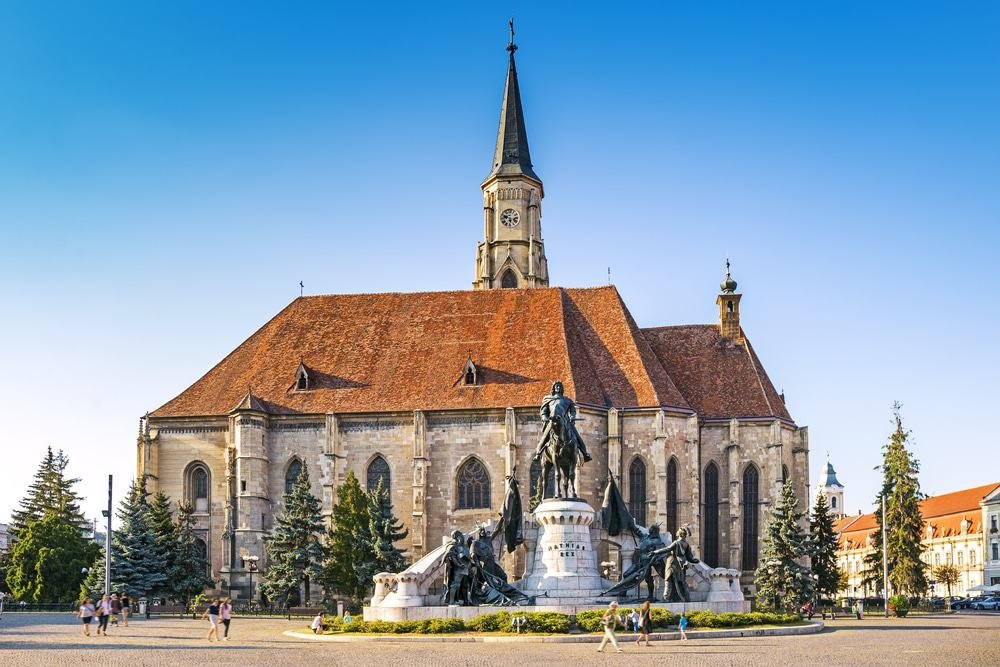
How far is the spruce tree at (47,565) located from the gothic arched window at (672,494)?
27354mm

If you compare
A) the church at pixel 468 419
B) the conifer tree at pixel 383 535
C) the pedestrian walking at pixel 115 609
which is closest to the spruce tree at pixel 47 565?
the church at pixel 468 419

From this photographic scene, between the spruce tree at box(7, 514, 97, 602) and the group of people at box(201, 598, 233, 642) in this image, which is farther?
the spruce tree at box(7, 514, 97, 602)

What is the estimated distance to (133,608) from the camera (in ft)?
157

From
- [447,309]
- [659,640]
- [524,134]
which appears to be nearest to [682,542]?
[659,640]

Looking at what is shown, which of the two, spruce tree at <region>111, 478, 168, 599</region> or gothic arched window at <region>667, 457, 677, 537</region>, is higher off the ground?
gothic arched window at <region>667, 457, 677, 537</region>

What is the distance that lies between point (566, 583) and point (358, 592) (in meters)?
15.8

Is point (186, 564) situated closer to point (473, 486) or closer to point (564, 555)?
point (473, 486)

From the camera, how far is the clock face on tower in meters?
72.0

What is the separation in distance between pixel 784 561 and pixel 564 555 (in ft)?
61.1

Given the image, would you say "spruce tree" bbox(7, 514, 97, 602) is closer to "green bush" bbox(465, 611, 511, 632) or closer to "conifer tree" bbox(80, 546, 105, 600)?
"conifer tree" bbox(80, 546, 105, 600)

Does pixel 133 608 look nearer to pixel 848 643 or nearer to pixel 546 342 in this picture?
pixel 546 342

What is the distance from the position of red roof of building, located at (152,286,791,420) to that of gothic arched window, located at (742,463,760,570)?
2929 mm

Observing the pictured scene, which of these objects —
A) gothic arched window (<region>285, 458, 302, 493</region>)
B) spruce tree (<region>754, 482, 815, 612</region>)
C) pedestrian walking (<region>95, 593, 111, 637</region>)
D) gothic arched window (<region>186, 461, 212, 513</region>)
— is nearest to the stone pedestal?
pedestrian walking (<region>95, 593, 111, 637</region>)

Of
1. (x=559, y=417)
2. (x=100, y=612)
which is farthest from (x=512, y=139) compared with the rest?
(x=100, y=612)
